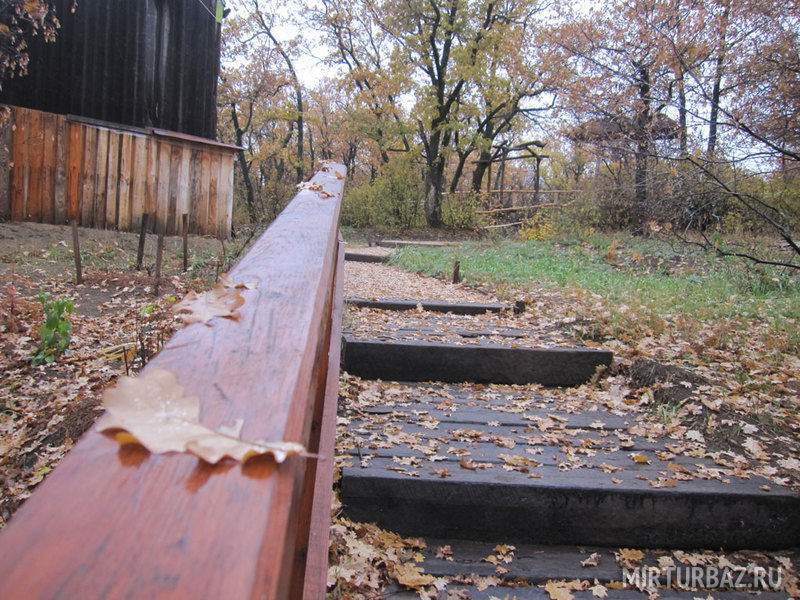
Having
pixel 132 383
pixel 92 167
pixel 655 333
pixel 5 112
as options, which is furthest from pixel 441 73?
pixel 132 383

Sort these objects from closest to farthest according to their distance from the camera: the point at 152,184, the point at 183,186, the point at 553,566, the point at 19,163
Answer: the point at 553,566 < the point at 19,163 < the point at 152,184 < the point at 183,186

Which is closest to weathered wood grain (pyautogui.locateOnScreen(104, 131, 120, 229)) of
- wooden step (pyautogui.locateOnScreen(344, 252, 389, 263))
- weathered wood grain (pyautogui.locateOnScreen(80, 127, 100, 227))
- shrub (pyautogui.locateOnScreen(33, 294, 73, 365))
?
weathered wood grain (pyautogui.locateOnScreen(80, 127, 100, 227))

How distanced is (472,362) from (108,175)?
827 cm

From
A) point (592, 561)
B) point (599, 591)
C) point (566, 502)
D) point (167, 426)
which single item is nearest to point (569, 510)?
point (566, 502)

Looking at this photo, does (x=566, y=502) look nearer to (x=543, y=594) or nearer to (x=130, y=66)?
(x=543, y=594)

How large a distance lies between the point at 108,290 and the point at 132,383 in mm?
5343

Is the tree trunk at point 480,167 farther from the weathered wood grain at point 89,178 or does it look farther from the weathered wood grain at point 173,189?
the weathered wood grain at point 89,178

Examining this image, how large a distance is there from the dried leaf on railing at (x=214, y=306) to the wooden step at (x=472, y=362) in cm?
220

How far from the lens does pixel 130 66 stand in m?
9.37

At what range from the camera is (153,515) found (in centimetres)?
40

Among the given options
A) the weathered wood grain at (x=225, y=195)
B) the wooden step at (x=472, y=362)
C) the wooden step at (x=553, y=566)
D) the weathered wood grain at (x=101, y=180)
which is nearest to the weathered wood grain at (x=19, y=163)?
the weathered wood grain at (x=101, y=180)

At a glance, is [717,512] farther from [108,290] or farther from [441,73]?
[441,73]

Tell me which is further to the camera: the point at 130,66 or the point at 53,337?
the point at 130,66

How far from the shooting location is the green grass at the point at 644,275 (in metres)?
4.59
